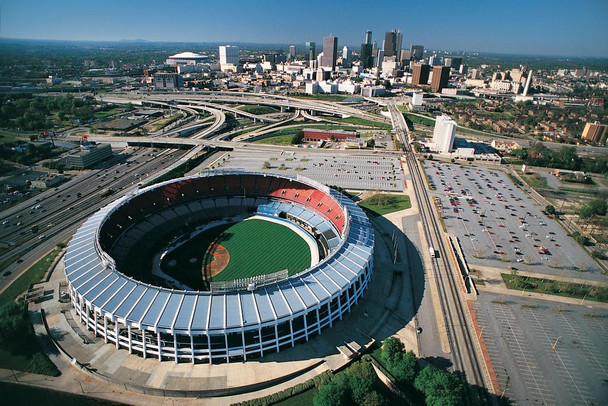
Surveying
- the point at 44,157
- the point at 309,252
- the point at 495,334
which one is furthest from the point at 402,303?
the point at 44,157

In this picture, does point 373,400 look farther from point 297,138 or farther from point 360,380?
point 297,138

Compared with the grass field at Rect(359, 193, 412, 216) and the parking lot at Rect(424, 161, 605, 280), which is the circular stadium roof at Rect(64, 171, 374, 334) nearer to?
the grass field at Rect(359, 193, 412, 216)

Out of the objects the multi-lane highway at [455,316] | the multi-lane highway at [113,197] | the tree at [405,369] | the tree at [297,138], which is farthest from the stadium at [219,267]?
the tree at [297,138]

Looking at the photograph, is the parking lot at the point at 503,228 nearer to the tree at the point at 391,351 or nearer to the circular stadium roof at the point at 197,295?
the circular stadium roof at the point at 197,295

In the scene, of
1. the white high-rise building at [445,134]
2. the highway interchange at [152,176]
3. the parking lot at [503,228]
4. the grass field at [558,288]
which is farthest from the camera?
the white high-rise building at [445,134]

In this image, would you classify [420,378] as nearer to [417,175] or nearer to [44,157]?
[417,175]

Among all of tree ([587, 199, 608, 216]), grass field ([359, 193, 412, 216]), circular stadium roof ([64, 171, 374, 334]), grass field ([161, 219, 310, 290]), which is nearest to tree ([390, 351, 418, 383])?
circular stadium roof ([64, 171, 374, 334])
